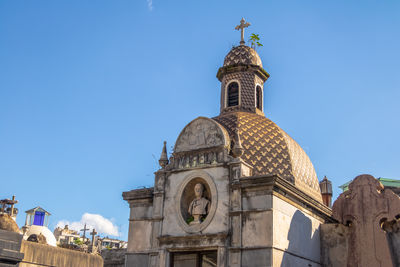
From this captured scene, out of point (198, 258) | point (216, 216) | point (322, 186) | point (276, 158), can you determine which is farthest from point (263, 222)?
point (322, 186)

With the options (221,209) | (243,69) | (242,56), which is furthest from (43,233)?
(221,209)

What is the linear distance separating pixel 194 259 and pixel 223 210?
1905 millimetres

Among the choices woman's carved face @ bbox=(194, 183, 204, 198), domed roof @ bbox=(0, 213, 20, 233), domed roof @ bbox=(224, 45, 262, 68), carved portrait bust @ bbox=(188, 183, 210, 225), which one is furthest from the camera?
domed roof @ bbox=(224, 45, 262, 68)

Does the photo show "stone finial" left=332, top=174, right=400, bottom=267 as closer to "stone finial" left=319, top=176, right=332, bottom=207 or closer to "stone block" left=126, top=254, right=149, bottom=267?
"stone block" left=126, top=254, right=149, bottom=267

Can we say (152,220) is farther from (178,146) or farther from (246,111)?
(246,111)

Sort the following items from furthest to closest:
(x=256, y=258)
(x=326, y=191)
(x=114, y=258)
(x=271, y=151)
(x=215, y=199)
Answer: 1. (x=326, y=191)
2. (x=114, y=258)
3. (x=271, y=151)
4. (x=215, y=199)
5. (x=256, y=258)

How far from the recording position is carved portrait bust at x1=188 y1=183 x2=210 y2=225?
47.8 ft

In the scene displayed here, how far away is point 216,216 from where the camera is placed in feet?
46.4

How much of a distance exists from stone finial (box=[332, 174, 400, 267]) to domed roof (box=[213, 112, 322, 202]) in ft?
8.31

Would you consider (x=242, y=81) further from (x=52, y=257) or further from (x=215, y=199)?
(x=52, y=257)

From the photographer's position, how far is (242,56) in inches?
903

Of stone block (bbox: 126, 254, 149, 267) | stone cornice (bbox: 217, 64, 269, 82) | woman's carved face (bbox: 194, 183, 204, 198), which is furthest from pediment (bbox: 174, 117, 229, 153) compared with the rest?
stone cornice (bbox: 217, 64, 269, 82)

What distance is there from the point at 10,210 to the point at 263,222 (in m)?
11.4

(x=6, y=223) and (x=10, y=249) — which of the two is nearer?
(x=10, y=249)
